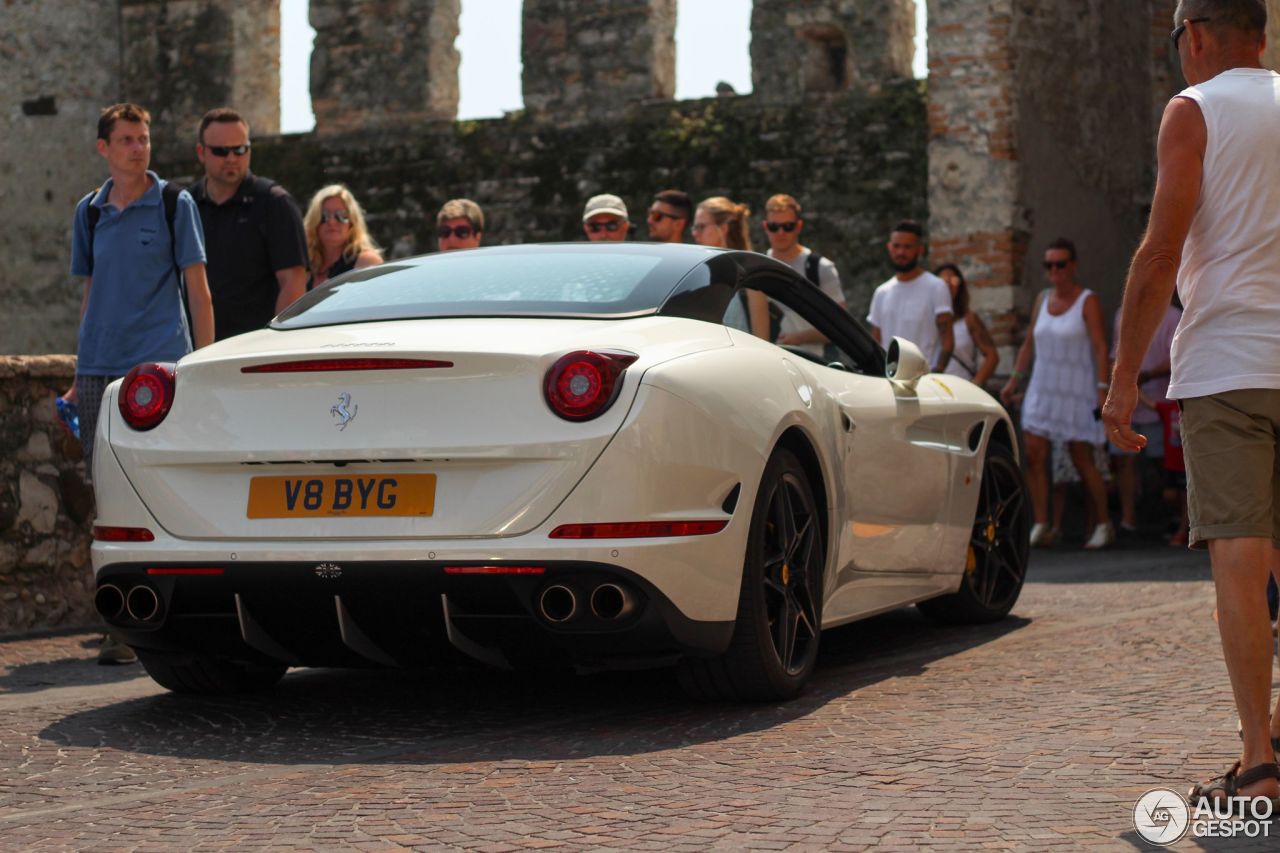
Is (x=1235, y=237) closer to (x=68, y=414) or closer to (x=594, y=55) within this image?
(x=68, y=414)

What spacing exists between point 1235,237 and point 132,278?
4457 millimetres

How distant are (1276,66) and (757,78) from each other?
9.75 meters

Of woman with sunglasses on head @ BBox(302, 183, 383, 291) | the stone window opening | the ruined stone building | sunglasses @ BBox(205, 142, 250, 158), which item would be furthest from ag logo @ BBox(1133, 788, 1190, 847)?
the stone window opening

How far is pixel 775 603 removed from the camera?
6023mm

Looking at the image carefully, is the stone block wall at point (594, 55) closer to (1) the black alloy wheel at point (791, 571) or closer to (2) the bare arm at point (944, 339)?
(2) the bare arm at point (944, 339)

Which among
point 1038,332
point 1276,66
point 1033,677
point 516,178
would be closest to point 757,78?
point 516,178

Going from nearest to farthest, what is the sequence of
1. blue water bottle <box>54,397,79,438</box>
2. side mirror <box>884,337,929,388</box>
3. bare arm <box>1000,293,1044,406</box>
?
side mirror <box>884,337,929,388</box> → blue water bottle <box>54,397,79,438</box> → bare arm <box>1000,293,1044,406</box>

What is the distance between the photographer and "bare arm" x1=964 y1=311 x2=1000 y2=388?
13.2 m

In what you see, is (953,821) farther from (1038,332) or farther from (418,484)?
(1038,332)

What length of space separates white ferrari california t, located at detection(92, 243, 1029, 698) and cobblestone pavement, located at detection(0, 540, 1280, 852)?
248mm

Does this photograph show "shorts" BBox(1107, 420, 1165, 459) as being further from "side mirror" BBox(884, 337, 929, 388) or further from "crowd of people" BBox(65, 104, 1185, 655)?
"side mirror" BBox(884, 337, 929, 388)

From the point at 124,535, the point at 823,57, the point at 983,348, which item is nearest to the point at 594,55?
the point at 823,57

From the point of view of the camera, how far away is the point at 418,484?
5.45 m

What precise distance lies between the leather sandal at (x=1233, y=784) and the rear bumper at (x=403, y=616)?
1599 mm
